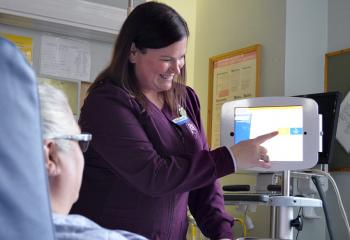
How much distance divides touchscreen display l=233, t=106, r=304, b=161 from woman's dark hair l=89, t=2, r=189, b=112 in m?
0.40

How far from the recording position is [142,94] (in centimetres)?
146

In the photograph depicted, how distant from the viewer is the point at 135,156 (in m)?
1.30

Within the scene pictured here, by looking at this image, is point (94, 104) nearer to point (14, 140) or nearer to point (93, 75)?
point (14, 140)

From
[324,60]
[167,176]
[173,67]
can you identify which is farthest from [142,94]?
[324,60]

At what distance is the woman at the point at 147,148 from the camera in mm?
1319

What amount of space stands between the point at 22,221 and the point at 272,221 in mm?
1326

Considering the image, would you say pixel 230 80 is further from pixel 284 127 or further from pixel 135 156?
pixel 135 156

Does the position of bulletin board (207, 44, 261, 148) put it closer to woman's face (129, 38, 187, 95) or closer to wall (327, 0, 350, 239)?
wall (327, 0, 350, 239)

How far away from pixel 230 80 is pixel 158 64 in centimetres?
188

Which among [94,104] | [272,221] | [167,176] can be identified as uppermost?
[94,104]

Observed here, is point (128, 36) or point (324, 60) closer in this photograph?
point (128, 36)

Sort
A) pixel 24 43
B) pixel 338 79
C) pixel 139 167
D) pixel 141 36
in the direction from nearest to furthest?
pixel 139 167 < pixel 141 36 < pixel 24 43 < pixel 338 79

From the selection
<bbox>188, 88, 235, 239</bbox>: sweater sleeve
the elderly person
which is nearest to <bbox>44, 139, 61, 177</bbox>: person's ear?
the elderly person

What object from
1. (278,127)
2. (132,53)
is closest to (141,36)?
(132,53)
